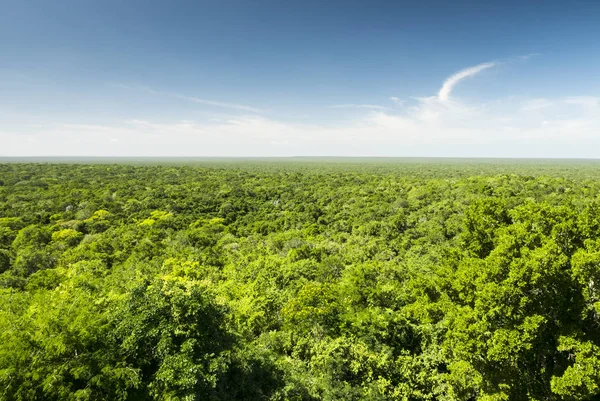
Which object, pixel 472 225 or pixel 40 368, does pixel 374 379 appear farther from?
pixel 40 368

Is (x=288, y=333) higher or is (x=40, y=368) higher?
(x=40, y=368)

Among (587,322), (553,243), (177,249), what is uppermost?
(553,243)

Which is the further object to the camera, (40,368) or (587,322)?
(587,322)

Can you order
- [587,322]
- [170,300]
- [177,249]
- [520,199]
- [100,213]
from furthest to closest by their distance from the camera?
[100,213] → [520,199] → [177,249] → [587,322] → [170,300]

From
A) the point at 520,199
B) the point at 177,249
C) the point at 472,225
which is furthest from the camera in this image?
the point at 520,199

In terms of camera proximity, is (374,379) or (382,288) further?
(382,288)

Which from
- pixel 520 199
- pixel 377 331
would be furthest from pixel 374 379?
pixel 520 199

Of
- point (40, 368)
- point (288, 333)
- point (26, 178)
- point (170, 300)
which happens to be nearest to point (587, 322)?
point (288, 333)

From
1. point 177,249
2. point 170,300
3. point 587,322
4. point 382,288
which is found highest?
point 170,300

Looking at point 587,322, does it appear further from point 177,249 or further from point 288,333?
point 177,249
